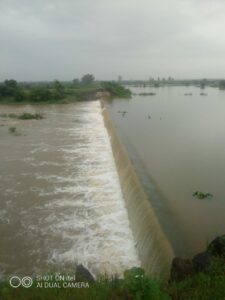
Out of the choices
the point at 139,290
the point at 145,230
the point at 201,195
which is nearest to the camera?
the point at 139,290

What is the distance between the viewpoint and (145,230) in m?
5.92

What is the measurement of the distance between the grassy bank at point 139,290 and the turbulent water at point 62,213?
1.99m

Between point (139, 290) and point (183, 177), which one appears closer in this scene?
point (139, 290)

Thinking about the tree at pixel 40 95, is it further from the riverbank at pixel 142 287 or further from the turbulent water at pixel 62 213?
the riverbank at pixel 142 287

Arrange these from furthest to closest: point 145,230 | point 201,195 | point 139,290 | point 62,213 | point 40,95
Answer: point 40,95 < point 201,195 < point 62,213 < point 145,230 < point 139,290

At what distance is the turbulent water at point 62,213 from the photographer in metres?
5.89

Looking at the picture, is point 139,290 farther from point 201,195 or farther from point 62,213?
point 201,195

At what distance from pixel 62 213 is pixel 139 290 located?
4633 millimetres

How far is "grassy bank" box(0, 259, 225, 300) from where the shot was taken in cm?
312

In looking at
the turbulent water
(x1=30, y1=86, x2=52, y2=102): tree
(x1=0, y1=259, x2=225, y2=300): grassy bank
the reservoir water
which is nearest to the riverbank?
(x1=0, y1=259, x2=225, y2=300): grassy bank

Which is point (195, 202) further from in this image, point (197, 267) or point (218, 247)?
point (197, 267)

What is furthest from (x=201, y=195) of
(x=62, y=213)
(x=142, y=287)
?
(x=142, y=287)

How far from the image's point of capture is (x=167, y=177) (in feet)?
29.8

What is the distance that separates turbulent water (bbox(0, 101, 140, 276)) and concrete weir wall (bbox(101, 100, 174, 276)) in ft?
0.78
